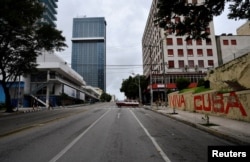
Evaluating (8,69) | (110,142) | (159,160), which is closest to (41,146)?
(110,142)

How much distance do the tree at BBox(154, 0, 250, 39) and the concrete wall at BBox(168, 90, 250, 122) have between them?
6449mm

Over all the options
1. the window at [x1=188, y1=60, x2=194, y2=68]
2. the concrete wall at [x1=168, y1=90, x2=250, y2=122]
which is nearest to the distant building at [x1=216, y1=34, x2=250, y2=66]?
the window at [x1=188, y1=60, x2=194, y2=68]

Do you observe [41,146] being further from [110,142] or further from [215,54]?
[215,54]

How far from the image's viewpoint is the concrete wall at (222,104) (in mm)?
13359

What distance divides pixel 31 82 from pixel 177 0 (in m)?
64.7

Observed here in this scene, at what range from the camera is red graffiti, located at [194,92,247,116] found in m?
14.3

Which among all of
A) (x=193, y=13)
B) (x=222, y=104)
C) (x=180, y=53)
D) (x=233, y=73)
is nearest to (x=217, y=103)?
(x=222, y=104)

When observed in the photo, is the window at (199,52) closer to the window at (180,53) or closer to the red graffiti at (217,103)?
the window at (180,53)

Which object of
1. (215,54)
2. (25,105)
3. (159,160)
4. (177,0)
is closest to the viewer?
(159,160)

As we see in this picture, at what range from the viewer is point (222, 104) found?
16.4 m

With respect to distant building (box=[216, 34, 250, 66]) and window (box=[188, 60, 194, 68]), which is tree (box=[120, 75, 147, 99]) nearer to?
window (box=[188, 60, 194, 68])

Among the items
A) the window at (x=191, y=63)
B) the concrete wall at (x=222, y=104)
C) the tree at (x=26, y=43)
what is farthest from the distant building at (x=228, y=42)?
the tree at (x=26, y=43)

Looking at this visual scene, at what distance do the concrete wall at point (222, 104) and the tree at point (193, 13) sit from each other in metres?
6.45

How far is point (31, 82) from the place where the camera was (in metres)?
65.7
